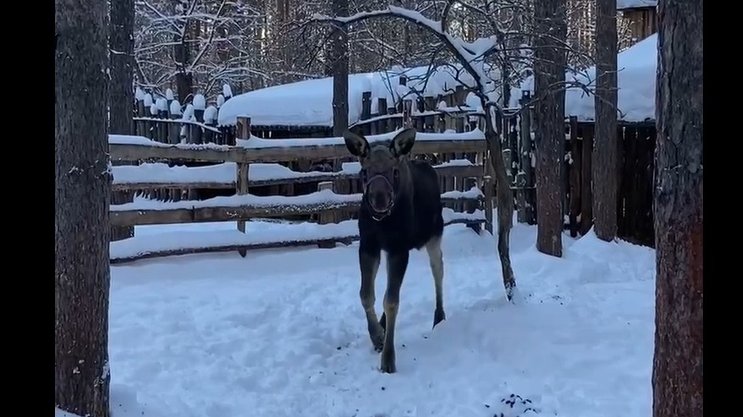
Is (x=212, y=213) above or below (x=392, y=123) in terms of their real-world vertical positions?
below

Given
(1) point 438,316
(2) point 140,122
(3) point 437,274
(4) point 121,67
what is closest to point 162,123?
(2) point 140,122

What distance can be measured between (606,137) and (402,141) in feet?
17.3

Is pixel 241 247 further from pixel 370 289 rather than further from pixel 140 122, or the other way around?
pixel 140 122

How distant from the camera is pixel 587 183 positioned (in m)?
12.0

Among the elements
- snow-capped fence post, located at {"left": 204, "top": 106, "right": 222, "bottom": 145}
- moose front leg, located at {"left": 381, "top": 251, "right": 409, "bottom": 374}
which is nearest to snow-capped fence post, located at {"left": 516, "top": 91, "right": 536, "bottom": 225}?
moose front leg, located at {"left": 381, "top": 251, "right": 409, "bottom": 374}

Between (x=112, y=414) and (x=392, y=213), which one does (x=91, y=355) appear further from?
(x=392, y=213)

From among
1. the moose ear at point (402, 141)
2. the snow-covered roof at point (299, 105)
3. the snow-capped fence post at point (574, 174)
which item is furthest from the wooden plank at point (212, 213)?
the snow-covered roof at point (299, 105)

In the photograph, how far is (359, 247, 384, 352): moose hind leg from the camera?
6.52 metres

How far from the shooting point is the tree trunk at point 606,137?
10.8 m

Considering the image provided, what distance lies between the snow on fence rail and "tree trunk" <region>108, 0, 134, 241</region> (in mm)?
1743

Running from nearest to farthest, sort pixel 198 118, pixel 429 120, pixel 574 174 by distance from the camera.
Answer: pixel 574 174, pixel 429 120, pixel 198 118

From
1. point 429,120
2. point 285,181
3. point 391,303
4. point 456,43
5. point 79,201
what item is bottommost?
point 391,303

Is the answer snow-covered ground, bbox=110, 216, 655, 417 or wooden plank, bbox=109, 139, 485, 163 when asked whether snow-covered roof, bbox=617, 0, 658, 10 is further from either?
snow-covered ground, bbox=110, 216, 655, 417
